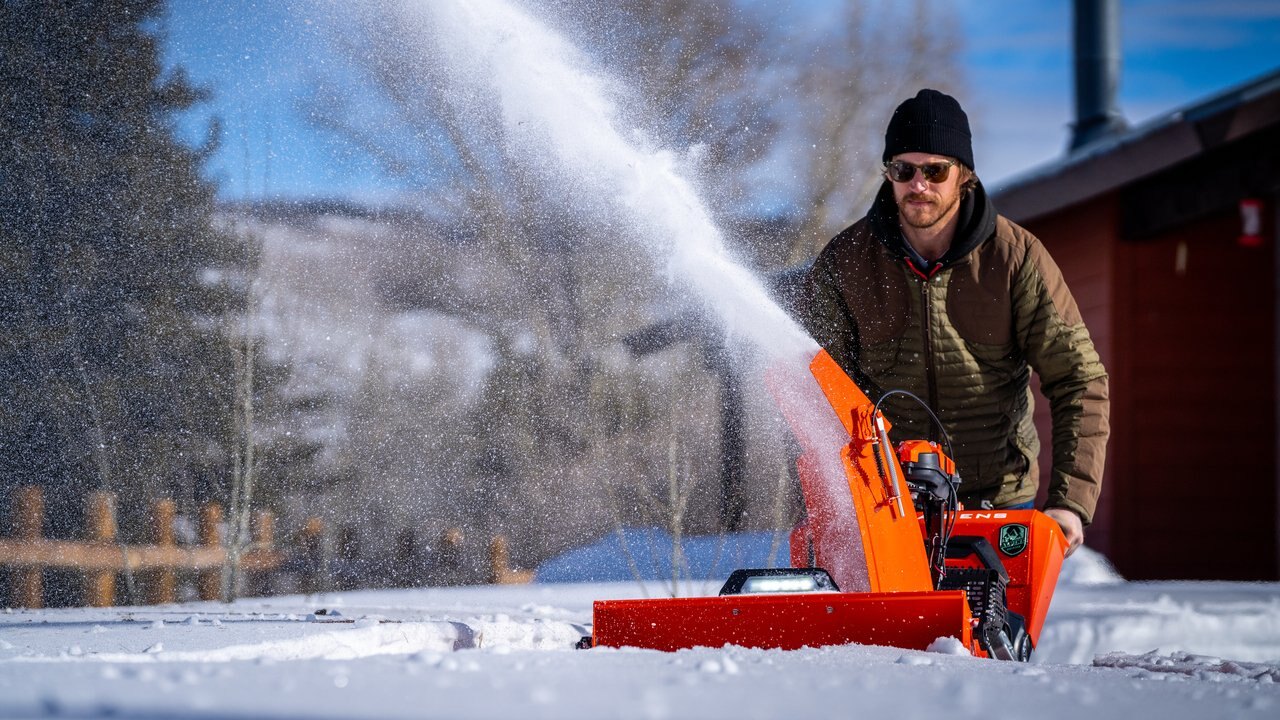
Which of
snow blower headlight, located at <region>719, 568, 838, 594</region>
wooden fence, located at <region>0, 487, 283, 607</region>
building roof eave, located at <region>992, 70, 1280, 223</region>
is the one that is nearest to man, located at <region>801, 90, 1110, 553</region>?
snow blower headlight, located at <region>719, 568, 838, 594</region>

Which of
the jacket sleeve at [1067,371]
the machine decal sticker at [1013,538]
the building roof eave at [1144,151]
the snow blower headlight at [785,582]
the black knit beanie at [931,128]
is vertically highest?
the building roof eave at [1144,151]

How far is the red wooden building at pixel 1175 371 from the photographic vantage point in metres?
9.84

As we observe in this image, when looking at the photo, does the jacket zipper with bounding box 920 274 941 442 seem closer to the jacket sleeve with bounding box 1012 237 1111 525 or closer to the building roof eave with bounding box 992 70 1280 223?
the jacket sleeve with bounding box 1012 237 1111 525

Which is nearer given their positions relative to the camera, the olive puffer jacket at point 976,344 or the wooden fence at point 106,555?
the olive puffer jacket at point 976,344

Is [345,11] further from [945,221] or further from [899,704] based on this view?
[899,704]

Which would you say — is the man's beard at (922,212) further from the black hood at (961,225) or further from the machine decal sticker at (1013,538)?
the machine decal sticker at (1013,538)

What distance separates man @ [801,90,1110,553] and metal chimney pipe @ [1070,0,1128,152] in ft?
34.0

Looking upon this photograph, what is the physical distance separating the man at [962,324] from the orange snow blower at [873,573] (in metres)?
0.31

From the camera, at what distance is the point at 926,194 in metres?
3.49

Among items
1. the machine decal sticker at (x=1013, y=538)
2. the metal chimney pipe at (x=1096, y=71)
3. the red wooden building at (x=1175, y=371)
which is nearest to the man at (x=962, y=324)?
the machine decal sticker at (x=1013, y=538)

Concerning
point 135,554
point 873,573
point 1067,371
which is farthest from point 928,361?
point 135,554

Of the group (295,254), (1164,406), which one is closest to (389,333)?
(295,254)

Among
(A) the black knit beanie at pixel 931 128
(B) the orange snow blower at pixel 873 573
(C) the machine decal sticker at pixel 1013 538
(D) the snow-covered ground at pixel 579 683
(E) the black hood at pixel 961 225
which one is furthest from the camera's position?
(E) the black hood at pixel 961 225

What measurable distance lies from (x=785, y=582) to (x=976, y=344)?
3.78 feet
